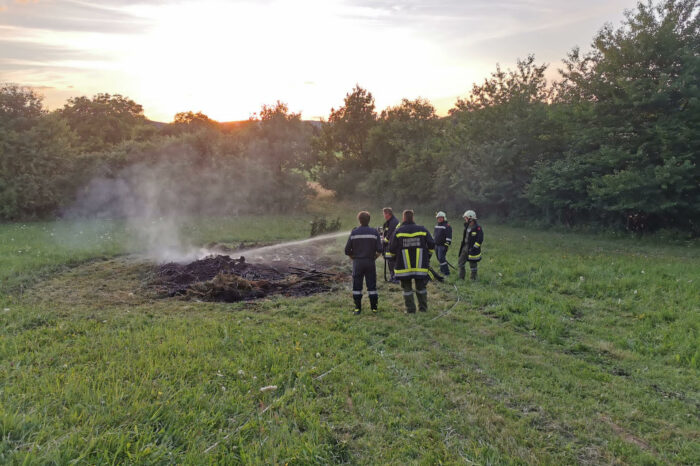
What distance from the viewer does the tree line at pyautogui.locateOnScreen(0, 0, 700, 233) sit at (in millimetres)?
17469

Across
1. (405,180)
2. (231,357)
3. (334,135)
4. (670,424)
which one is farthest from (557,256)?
(334,135)

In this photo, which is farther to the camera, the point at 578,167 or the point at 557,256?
the point at 578,167

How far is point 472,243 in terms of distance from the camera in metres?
10.8

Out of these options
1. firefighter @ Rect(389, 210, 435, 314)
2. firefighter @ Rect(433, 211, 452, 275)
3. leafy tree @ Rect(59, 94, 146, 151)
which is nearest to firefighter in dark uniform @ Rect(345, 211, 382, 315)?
firefighter @ Rect(389, 210, 435, 314)

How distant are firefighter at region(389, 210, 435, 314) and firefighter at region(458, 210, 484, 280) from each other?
2793mm

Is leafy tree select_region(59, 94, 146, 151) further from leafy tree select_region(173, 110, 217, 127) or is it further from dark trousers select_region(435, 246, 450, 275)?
dark trousers select_region(435, 246, 450, 275)

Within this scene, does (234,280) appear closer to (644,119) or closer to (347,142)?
(644,119)

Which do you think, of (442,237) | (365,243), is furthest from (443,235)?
(365,243)

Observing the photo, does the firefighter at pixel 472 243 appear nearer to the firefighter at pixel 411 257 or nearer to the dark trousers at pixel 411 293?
the firefighter at pixel 411 257

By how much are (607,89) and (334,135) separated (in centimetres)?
2685

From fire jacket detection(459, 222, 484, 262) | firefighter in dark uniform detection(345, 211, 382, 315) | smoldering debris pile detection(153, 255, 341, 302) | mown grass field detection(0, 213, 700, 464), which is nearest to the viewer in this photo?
mown grass field detection(0, 213, 700, 464)

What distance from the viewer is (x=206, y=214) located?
1108 inches

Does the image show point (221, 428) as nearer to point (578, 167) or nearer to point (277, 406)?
point (277, 406)

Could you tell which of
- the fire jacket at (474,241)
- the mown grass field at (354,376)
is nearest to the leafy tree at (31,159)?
the mown grass field at (354,376)
